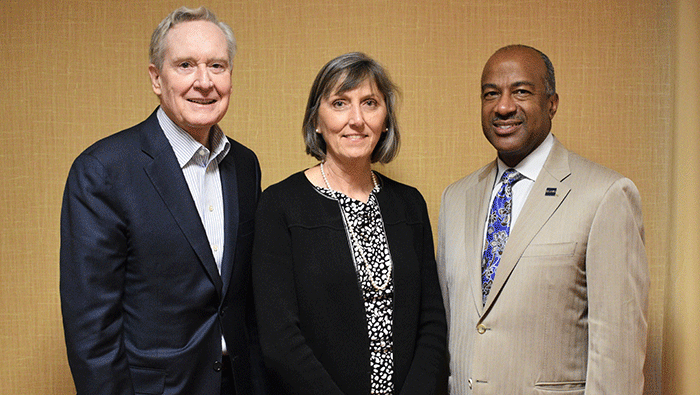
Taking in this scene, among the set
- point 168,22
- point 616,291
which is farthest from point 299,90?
point 616,291

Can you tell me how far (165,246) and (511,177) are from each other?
→ 3.87 ft

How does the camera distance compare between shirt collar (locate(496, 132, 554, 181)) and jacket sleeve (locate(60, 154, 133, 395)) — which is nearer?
jacket sleeve (locate(60, 154, 133, 395))

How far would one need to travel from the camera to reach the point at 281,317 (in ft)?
5.84

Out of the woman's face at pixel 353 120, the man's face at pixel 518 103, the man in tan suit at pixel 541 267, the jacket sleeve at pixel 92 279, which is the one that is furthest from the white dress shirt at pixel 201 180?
the man's face at pixel 518 103

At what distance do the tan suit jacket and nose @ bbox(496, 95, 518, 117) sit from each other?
200 mm

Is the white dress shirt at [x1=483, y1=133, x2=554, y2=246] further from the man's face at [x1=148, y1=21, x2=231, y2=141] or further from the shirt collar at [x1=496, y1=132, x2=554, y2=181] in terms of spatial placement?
the man's face at [x1=148, y1=21, x2=231, y2=141]

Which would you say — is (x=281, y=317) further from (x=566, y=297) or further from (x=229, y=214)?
(x=566, y=297)

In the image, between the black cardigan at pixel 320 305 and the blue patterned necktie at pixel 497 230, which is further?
the blue patterned necktie at pixel 497 230

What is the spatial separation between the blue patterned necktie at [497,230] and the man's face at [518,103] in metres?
0.10

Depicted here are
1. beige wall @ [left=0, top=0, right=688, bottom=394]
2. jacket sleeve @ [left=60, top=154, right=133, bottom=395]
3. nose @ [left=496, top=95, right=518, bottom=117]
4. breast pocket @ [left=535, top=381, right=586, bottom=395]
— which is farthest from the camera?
beige wall @ [left=0, top=0, right=688, bottom=394]

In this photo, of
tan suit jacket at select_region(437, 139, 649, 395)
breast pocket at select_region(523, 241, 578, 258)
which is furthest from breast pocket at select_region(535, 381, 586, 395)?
breast pocket at select_region(523, 241, 578, 258)

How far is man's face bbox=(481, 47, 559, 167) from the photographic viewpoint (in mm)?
1891

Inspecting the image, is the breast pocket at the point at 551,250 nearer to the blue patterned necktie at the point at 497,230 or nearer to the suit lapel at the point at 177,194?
the blue patterned necktie at the point at 497,230

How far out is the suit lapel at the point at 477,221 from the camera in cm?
190
